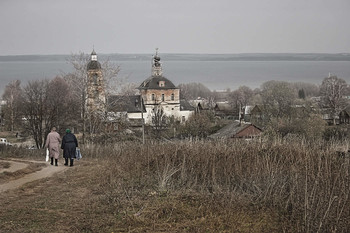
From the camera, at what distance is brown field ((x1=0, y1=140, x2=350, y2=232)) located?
6109mm

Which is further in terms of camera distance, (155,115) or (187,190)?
(155,115)

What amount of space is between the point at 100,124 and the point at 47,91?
9639mm

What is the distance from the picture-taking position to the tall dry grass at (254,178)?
20.0 feet

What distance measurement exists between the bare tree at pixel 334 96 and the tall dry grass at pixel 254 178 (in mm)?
31166

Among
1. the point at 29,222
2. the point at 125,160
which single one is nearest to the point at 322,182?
the point at 29,222

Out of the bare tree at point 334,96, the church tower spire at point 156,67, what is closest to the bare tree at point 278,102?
the bare tree at point 334,96

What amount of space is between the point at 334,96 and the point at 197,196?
36.9 m

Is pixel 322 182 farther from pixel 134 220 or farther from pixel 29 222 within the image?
pixel 29 222

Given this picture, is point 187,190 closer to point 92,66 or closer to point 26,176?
point 26,176

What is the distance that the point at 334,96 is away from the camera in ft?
138

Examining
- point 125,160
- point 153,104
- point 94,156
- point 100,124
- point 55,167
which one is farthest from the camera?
point 153,104

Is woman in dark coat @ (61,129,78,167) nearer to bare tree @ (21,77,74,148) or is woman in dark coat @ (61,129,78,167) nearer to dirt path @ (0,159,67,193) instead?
dirt path @ (0,159,67,193)

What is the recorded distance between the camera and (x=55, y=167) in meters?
11.0

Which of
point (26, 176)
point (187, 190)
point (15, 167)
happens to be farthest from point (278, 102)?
point (187, 190)
